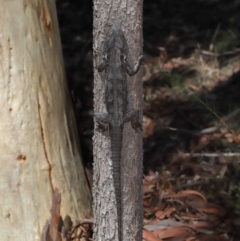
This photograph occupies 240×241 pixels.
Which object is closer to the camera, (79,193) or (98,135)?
(98,135)

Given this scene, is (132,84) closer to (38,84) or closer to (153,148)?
(38,84)

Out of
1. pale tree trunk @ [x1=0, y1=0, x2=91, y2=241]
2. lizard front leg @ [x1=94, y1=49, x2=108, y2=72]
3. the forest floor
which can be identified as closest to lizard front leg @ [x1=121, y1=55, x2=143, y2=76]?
lizard front leg @ [x1=94, y1=49, x2=108, y2=72]

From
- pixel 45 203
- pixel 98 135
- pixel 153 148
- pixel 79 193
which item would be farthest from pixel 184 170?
pixel 98 135

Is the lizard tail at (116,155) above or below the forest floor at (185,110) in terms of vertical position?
above

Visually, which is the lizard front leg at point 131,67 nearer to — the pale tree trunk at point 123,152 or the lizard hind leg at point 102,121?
the pale tree trunk at point 123,152

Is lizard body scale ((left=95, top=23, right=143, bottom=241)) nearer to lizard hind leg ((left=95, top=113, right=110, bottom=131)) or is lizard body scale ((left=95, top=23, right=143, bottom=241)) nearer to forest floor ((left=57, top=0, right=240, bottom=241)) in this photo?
lizard hind leg ((left=95, top=113, right=110, bottom=131))

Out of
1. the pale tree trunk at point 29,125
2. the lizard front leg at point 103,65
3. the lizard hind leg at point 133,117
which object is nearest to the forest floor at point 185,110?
the pale tree trunk at point 29,125
